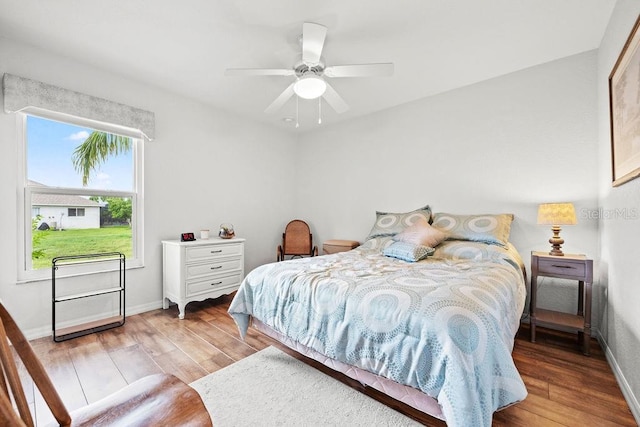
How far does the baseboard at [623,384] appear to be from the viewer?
157cm

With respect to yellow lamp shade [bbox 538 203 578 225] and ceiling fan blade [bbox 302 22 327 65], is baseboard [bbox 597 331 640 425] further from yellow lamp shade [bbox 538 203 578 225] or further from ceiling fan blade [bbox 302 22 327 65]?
ceiling fan blade [bbox 302 22 327 65]

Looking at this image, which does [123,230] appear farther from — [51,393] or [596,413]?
[596,413]

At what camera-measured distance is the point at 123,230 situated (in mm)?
3154

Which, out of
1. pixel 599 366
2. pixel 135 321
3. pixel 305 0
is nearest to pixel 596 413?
pixel 599 366

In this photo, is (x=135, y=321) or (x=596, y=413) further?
(x=135, y=321)

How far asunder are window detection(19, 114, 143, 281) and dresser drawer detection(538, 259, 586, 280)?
161 inches

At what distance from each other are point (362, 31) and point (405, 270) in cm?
194

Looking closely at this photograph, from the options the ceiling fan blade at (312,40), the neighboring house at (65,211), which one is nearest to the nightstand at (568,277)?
the ceiling fan blade at (312,40)

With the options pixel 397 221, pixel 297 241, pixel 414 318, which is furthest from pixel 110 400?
pixel 297 241

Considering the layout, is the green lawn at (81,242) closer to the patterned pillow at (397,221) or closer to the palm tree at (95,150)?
the palm tree at (95,150)

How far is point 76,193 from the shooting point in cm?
283

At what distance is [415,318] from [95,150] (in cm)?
347

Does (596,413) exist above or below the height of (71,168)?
below

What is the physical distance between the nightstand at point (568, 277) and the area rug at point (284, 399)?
174 centimetres
